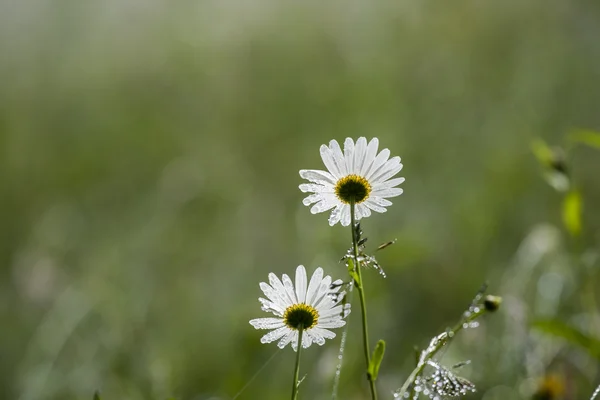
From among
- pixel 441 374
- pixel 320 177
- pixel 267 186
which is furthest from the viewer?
pixel 267 186

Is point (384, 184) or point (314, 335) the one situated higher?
point (384, 184)

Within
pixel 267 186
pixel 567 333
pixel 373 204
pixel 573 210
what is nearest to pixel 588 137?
pixel 573 210

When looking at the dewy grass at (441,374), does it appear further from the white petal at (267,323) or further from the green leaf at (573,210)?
the green leaf at (573,210)

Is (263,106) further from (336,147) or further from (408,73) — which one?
(336,147)

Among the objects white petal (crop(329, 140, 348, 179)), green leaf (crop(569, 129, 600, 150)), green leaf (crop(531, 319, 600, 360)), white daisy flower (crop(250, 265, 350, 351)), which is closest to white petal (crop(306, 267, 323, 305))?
white daisy flower (crop(250, 265, 350, 351))

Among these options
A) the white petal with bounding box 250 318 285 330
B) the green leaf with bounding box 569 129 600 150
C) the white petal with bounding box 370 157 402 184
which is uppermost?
the green leaf with bounding box 569 129 600 150

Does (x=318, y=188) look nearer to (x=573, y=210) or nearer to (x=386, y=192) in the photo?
(x=386, y=192)

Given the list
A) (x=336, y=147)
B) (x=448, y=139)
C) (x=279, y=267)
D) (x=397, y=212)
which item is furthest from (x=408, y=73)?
(x=336, y=147)

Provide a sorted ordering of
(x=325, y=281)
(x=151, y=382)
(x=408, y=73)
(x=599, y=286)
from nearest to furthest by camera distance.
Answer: (x=325, y=281) → (x=151, y=382) → (x=599, y=286) → (x=408, y=73)

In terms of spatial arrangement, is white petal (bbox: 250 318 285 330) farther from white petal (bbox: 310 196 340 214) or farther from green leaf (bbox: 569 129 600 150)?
green leaf (bbox: 569 129 600 150)
